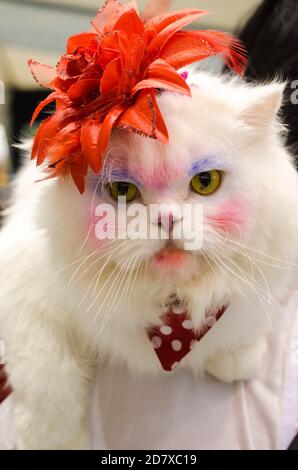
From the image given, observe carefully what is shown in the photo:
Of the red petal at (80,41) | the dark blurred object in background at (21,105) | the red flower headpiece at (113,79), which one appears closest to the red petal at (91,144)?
the red flower headpiece at (113,79)

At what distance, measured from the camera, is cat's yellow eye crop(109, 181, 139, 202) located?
18.9 inches

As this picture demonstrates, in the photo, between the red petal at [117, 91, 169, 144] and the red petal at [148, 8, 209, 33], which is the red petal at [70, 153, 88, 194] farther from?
the red petal at [148, 8, 209, 33]

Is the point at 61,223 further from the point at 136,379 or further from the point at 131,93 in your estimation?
the point at 136,379

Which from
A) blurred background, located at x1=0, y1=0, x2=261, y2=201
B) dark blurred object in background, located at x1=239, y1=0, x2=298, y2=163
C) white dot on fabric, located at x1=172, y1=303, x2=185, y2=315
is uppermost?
blurred background, located at x1=0, y1=0, x2=261, y2=201

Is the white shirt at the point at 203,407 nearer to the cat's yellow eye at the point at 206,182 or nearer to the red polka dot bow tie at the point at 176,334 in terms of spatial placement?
the red polka dot bow tie at the point at 176,334

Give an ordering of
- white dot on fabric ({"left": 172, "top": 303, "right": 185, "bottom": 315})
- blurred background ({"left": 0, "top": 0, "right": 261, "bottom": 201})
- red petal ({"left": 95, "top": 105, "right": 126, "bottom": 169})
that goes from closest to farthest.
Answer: red petal ({"left": 95, "top": 105, "right": 126, "bottom": 169})
white dot on fabric ({"left": 172, "top": 303, "right": 185, "bottom": 315})
blurred background ({"left": 0, "top": 0, "right": 261, "bottom": 201})

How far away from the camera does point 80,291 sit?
0.56 meters

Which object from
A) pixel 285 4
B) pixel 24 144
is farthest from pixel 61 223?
pixel 285 4

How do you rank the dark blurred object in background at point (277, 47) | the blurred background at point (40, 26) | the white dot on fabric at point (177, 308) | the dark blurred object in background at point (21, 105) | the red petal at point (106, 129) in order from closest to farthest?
the red petal at point (106, 129) < the white dot on fabric at point (177, 308) < the dark blurred object in background at point (277, 47) < the blurred background at point (40, 26) < the dark blurred object in background at point (21, 105)

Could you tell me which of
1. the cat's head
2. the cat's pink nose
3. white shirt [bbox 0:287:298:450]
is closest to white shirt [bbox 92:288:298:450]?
white shirt [bbox 0:287:298:450]

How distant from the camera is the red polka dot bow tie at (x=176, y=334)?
0.56 meters

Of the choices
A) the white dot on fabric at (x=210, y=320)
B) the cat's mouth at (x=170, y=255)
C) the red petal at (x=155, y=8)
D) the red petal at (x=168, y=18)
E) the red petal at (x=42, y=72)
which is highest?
the red petal at (x=155, y=8)

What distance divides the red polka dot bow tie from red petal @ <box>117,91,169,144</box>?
9.6 inches

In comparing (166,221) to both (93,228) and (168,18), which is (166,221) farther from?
(168,18)
